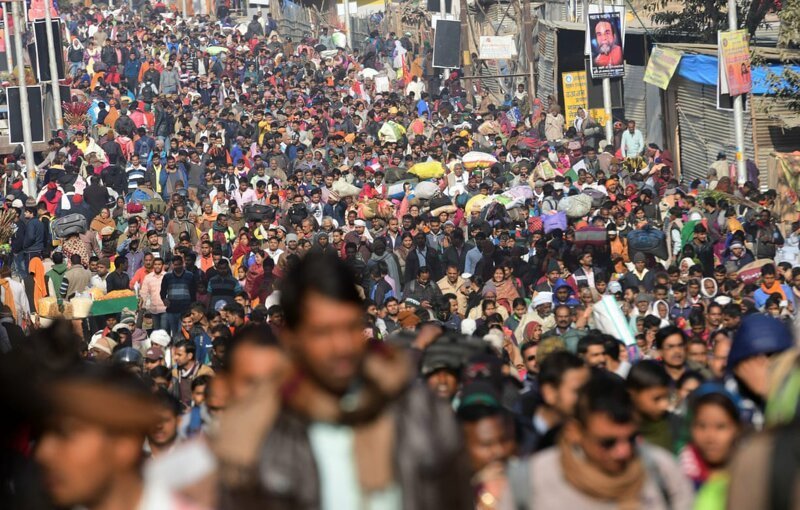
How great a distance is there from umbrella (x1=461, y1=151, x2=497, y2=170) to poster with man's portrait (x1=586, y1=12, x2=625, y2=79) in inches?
115

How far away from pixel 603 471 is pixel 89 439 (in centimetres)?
164

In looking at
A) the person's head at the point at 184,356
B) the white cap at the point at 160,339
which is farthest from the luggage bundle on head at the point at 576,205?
the person's head at the point at 184,356

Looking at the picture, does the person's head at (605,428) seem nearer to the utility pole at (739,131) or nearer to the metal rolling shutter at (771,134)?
the utility pole at (739,131)

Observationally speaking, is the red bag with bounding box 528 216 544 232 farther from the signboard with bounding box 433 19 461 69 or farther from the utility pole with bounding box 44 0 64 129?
the signboard with bounding box 433 19 461 69

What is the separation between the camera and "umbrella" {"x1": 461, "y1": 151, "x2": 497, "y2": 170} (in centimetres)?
2567

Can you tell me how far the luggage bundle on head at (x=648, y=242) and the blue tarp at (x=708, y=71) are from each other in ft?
22.6

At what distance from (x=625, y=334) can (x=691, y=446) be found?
6.76 meters

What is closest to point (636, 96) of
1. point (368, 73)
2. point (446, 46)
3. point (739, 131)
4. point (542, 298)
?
point (446, 46)

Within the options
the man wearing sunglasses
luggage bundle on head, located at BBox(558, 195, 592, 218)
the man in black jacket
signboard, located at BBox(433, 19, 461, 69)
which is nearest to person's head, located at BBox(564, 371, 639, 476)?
the man wearing sunglasses

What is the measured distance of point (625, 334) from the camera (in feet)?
38.6

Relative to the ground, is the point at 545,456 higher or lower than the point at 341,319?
lower

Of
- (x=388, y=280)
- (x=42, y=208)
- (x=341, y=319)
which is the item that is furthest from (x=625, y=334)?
(x=42, y=208)

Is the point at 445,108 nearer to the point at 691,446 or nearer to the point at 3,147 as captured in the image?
the point at 3,147

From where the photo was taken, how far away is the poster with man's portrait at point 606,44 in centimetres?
2750
